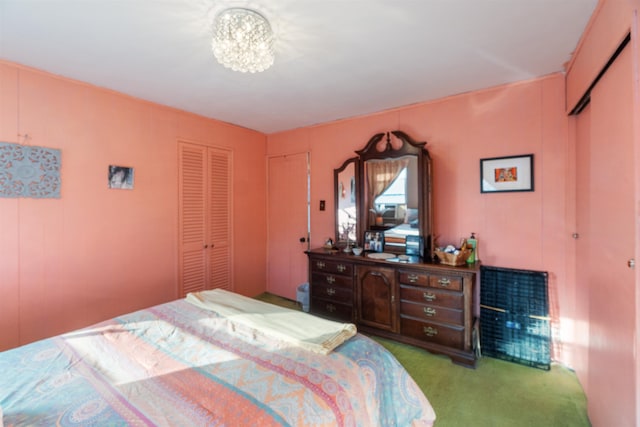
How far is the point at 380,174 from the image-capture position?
3113mm

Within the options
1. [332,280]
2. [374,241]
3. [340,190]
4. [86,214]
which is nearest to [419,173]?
[374,241]

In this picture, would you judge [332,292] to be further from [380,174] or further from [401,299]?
[380,174]

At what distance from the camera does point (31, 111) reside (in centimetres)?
222

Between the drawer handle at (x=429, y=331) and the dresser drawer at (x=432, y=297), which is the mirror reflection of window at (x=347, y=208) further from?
the drawer handle at (x=429, y=331)

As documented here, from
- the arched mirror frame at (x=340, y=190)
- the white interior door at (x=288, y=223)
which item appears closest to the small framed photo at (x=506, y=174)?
the arched mirror frame at (x=340, y=190)

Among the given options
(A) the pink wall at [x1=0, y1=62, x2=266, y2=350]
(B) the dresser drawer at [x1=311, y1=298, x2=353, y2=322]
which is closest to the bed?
(A) the pink wall at [x1=0, y1=62, x2=266, y2=350]

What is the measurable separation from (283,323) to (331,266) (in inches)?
56.9

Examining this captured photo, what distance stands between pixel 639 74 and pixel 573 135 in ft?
4.68

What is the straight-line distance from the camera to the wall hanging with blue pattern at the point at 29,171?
2.10 m

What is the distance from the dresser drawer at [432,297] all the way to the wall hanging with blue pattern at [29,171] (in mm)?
3143

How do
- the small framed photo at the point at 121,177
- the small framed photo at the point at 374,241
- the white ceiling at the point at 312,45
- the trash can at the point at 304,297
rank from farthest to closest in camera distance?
Answer: 1. the trash can at the point at 304,297
2. the small framed photo at the point at 374,241
3. the small framed photo at the point at 121,177
4. the white ceiling at the point at 312,45

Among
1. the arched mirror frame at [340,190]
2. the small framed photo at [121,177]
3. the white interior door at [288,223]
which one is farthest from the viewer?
the white interior door at [288,223]

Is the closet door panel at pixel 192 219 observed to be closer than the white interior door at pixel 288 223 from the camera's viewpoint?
Yes

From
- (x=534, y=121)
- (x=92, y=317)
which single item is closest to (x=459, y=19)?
(x=534, y=121)
